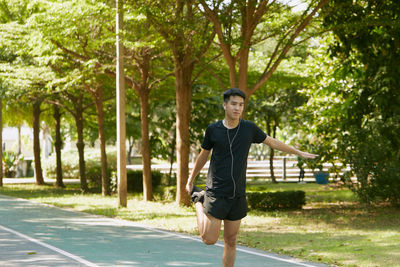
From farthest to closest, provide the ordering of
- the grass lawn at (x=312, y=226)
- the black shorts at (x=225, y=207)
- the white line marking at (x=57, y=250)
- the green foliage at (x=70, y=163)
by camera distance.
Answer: the green foliage at (x=70, y=163)
the grass lawn at (x=312, y=226)
the white line marking at (x=57, y=250)
the black shorts at (x=225, y=207)

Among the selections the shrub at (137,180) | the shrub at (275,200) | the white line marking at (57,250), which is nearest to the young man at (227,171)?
the white line marking at (57,250)

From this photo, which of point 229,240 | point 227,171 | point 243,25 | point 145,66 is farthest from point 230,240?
point 145,66

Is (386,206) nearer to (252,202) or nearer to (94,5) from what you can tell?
(252,202)

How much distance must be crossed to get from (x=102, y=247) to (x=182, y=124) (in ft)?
31.7

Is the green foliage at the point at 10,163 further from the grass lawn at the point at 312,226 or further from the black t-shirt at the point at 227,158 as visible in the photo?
the black t-shirt at the point at 227,158

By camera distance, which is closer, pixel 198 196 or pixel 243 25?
pixel 198 196

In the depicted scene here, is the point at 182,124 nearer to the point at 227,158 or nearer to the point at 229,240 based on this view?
the point at 229,240

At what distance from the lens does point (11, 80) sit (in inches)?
902

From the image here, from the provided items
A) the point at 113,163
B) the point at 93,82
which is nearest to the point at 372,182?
the point at 93,82

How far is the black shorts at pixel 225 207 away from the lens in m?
6.32

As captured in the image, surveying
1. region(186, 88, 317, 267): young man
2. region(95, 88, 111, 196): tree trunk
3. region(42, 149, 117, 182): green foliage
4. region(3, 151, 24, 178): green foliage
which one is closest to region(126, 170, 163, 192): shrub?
region(95, 88, 111, 196): tree trunk

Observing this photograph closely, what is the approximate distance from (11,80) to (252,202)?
10400 mm

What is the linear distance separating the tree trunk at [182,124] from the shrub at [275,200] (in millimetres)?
2230

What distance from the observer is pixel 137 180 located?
2834 centimetres
